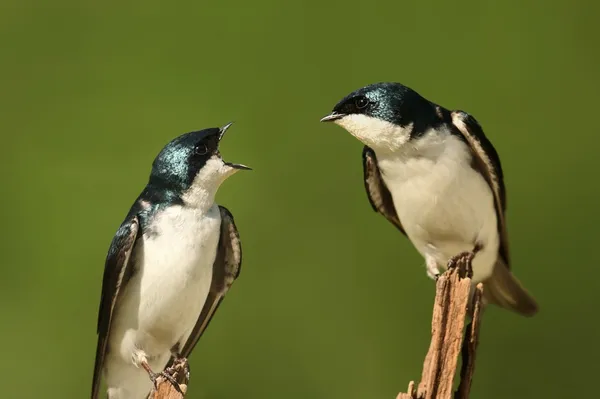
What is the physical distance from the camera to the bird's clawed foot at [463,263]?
2.08 m

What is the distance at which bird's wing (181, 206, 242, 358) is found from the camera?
198 centimetres

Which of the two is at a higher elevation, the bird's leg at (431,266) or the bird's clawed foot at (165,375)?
the bird's leg at (431,266)

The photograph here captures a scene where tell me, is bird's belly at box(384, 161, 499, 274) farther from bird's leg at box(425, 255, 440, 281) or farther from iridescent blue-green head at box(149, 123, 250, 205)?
iridescent blue-green head at box(149, 123, 250, 205)

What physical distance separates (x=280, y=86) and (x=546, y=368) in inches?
46.6

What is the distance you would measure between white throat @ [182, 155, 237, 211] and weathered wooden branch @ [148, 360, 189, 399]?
288 mm

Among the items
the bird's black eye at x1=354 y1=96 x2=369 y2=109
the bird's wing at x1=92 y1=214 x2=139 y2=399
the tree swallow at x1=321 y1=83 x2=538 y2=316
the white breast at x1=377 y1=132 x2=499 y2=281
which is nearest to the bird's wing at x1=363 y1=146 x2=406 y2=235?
the tree swallow at x1=321 y1=83 x2=538 y2=316

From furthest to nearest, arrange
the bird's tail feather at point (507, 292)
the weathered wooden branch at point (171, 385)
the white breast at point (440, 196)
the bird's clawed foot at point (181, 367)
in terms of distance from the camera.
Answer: the bird's tail feather at point (507, 292) → the white breast at point (440, 196) → the bird's clawed foot at point (181, 367) → the weathered wooden branch at point (171, 385)

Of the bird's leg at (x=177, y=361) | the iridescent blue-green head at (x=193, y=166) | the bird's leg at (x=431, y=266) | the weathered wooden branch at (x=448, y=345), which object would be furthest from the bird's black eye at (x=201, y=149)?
the bird's leg at (x=431, y=266)

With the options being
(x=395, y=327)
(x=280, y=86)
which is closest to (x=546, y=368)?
(x=395, y=327)

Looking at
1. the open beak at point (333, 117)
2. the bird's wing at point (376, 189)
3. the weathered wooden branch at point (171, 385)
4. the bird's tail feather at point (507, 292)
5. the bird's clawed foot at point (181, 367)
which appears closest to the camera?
the weathered wooden branch at point (171, 385)

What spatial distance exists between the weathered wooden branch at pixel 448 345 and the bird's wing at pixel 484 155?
14.7 inches

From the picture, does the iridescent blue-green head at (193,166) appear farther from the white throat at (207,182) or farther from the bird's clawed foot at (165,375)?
the bird's clawed foot at (165,375)

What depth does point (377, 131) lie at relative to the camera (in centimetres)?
201

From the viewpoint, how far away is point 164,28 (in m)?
3.43
